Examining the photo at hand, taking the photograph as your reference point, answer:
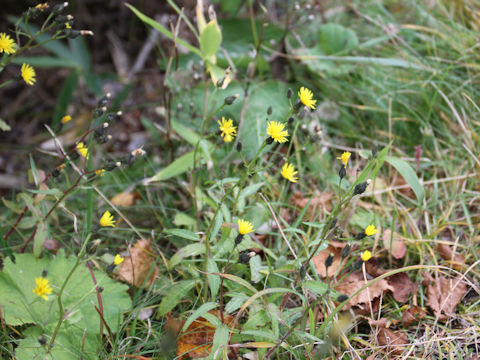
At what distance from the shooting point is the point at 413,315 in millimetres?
1256

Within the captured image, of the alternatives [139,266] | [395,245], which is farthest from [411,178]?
[139,266]

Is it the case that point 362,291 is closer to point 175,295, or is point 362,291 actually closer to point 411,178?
point 411,178

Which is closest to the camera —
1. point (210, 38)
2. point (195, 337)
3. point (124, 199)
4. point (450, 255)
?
point (195, 337)

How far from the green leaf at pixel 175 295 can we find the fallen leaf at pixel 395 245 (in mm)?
606

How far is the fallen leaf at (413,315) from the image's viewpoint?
123cm

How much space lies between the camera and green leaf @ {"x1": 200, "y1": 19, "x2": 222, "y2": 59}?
1486 mm

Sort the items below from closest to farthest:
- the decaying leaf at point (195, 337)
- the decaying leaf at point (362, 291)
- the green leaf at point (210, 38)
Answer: the decaying leaf at point (195, 337) → the decaying leaf at point (362, 291) → the green leaf at point (210, 38)

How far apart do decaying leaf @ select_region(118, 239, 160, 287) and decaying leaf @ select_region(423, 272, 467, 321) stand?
777 millimetres

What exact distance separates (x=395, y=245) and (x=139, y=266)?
2.57 ft

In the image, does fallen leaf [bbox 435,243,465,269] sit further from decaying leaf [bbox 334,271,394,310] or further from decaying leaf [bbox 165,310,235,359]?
decaying leaf [bbox 165,310,235,359]

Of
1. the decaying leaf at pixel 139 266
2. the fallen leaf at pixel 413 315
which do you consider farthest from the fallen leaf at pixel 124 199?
the fallen leaf at pixel 413 315

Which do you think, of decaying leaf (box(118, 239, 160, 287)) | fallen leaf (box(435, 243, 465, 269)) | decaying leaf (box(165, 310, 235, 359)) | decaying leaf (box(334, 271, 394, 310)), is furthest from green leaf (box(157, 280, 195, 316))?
fallen leaf (box(435, 243, 465, 269))

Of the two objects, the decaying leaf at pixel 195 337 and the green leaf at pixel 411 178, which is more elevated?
the green leaf at pixel 411 178

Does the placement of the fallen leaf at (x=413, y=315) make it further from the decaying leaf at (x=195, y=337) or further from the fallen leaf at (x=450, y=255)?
the decaying leaf at (x=195, y=337)
